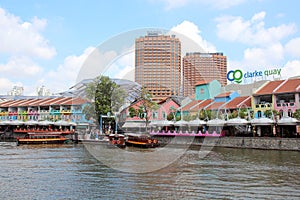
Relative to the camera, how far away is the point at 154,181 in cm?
1337

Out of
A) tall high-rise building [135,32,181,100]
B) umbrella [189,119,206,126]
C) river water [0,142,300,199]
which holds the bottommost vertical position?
river water [0,142,300,199]

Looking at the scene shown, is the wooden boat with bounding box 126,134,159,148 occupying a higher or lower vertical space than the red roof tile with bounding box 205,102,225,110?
lower

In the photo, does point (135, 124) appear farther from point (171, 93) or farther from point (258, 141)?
point (258, 141)

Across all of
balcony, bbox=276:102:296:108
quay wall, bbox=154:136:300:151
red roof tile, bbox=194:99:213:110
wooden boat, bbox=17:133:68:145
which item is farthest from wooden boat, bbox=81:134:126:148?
→ balcony, bbox=276:102:296:108

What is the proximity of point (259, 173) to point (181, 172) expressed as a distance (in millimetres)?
3566

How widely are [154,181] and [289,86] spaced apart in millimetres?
23217

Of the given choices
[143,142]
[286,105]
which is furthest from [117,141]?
[286,105]

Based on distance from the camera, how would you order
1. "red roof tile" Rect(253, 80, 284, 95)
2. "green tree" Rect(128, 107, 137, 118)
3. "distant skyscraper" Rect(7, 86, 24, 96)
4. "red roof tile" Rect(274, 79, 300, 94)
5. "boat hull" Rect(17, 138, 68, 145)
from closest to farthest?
1. "red roof tile" Rect(274, 79, 300, 94)
2. "red roof tile" Rect(253, 80, 284, 95)
3. "boat hull" Rect(17, 138, 68, 145)
4. "green tree" Rect(128, 107, 137, 118)
5. "distant skyscraper" Rect(7, 86, 24, 96)

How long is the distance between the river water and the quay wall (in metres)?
8.04

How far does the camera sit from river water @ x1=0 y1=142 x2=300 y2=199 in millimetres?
11266

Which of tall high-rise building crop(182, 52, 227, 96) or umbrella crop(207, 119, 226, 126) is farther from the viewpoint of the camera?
tall high-rise building crop(182, 52, 227, 96)

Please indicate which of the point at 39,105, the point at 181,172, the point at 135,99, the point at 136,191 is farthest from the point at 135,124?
the point at 136,191

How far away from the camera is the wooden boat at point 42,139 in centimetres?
3567

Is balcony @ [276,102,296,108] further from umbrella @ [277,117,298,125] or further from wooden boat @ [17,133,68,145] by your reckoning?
wooden boat @ [17,133,68,145]
